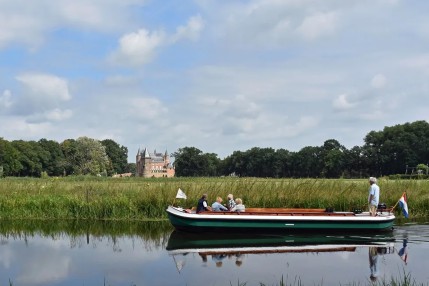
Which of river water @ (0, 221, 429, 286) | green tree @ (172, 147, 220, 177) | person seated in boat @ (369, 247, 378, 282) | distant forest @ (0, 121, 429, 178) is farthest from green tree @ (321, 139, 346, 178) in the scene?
person seated in boat @ (369, 247, 378, 282)

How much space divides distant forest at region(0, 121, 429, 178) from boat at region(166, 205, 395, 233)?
6878cm

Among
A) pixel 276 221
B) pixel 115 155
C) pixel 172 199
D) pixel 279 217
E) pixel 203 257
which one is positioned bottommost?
pixel 203 257

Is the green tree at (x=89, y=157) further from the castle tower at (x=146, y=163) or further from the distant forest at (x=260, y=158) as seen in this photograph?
the castle tower at (x=146, y=163)

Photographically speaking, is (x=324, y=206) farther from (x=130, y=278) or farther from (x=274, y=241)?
(x=130, y=278)

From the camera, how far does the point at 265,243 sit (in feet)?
54.3

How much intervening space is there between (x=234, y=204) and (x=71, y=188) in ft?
34.0

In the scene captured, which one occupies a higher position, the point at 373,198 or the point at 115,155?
the point at 115,155

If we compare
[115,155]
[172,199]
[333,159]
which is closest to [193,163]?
[115,155]

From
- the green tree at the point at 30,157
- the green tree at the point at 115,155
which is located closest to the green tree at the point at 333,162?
the green tree at the point at 115,155

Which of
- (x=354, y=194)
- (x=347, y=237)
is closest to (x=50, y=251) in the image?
(x=347, y=237)

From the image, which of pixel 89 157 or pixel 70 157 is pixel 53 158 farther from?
pixel 89 157

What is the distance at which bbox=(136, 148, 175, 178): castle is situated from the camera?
561 ft

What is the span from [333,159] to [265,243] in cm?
10146

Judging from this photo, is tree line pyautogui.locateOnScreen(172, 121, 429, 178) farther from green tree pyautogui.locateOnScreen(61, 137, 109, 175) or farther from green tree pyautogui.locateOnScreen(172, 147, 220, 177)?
green tree pyautogui.locateOnScreen(61, 137, 109, 175)
